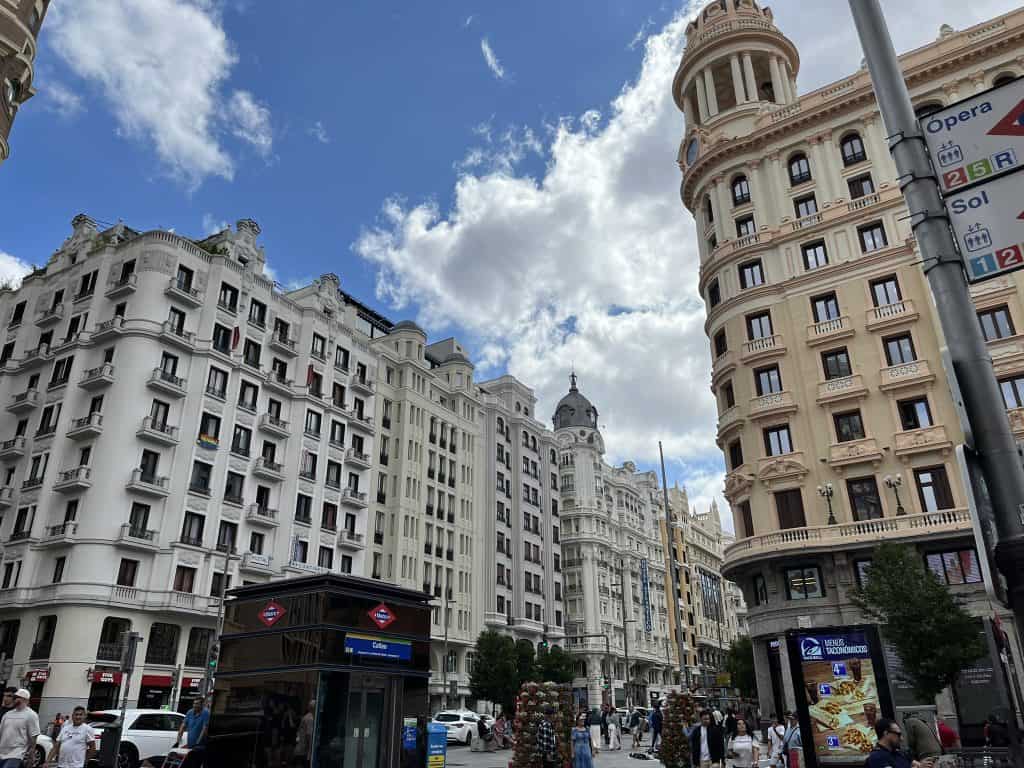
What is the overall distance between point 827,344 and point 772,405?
381 cm

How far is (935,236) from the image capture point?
177 inches

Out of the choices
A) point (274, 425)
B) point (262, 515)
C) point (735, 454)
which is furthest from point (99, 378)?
point (735, 454)

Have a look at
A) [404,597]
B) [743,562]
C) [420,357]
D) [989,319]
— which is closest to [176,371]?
[420,357]

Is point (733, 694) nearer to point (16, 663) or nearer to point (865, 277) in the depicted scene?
point (865, 277)

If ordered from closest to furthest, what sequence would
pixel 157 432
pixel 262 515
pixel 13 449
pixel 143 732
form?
pixel 143 732 < pixel 157 432 < pixel 13 449 < pixel 262 515

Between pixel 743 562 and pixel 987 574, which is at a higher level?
pixel 743 562

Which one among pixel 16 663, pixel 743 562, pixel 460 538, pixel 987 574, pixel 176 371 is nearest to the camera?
pixel 987 574

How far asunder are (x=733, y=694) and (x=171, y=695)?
72383mm

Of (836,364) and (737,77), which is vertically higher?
(737,77)

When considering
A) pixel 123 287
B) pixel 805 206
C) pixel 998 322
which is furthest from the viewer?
pixel 123 287

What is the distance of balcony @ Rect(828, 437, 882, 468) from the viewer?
1233 inches

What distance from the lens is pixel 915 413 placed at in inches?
1240

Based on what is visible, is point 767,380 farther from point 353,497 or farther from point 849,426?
point 353,497

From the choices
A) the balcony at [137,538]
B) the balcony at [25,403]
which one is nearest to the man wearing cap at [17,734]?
the balcony at [137,538]
